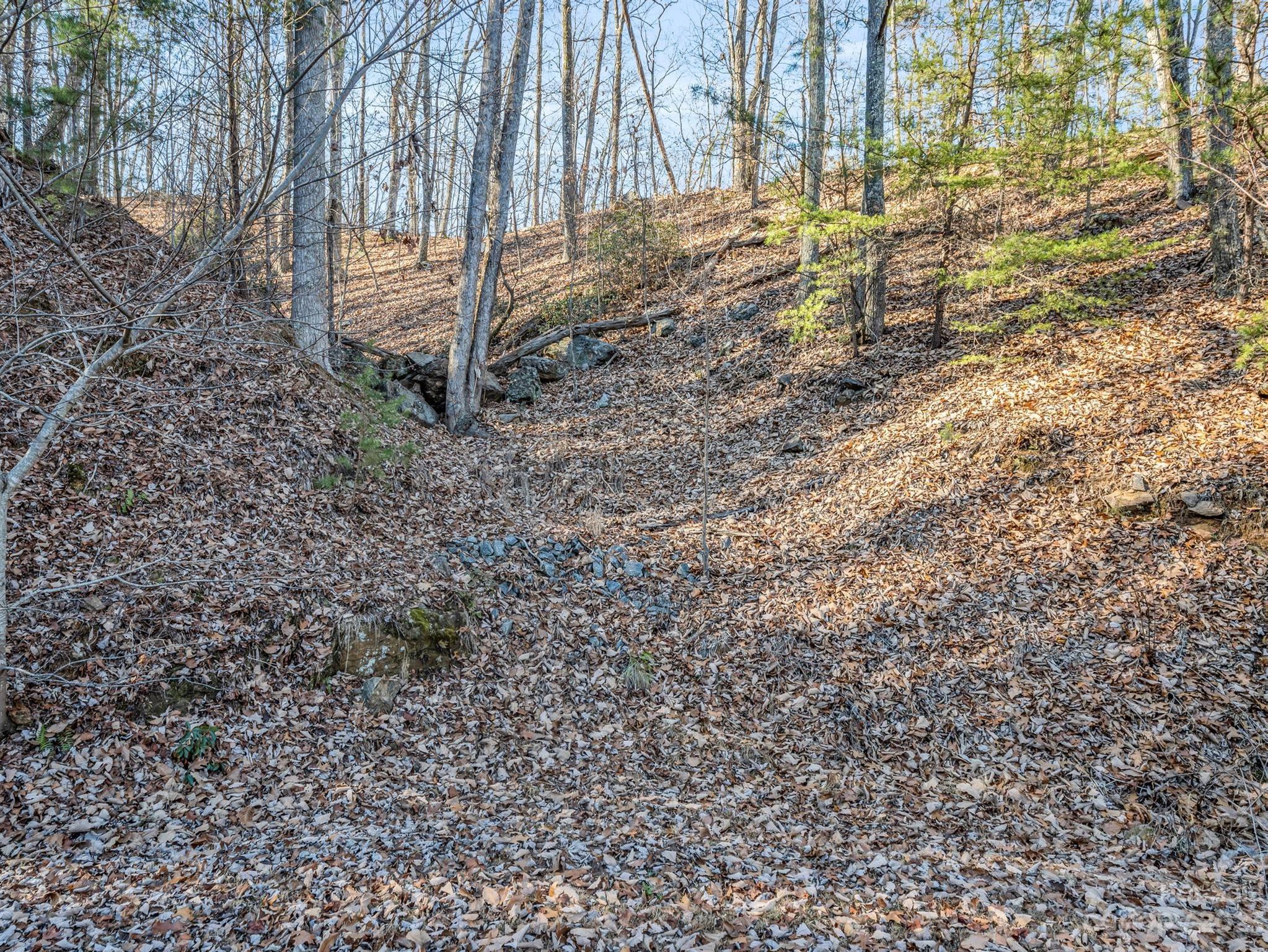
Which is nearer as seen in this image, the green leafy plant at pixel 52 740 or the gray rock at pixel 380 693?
the green leafy plant at pixel 52 740

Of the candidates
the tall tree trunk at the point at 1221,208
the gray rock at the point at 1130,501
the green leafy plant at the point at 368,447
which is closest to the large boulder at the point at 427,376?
the green leafy plant at the point at 368,447

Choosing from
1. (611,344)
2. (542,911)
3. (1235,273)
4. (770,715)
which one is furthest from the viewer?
(611,344)

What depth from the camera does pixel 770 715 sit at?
586 cm

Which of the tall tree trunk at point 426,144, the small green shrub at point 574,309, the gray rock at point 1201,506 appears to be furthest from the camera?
the small green shrub at point 574,309

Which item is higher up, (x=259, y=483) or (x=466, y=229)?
(x=466, y=229)

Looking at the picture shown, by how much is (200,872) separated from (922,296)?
12.7 m

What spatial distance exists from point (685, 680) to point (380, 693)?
2.65m

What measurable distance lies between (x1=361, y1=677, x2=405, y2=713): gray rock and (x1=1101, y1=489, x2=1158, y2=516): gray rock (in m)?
7.08

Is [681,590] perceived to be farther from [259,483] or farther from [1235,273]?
[1235,273]

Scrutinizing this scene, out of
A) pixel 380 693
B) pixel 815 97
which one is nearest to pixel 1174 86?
pixel 815 97

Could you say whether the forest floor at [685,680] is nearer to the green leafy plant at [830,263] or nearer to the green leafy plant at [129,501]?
the green leafy plant at [129,501]

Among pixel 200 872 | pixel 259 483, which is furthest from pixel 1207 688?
pixel 259 483

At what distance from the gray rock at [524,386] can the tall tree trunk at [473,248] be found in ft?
4.78

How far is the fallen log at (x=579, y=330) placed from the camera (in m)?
13.7
